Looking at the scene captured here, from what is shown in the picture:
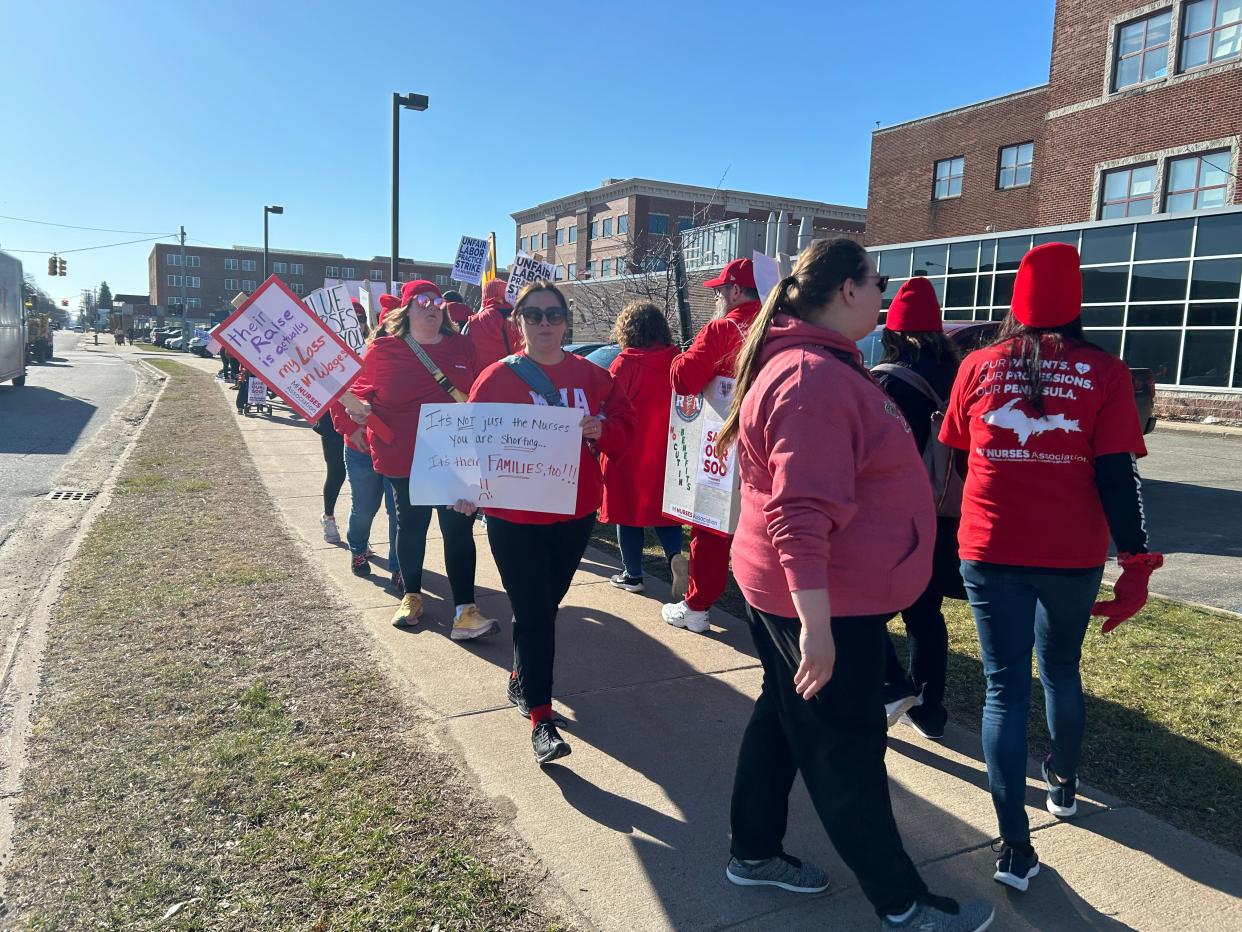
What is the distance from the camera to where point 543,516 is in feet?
11.9

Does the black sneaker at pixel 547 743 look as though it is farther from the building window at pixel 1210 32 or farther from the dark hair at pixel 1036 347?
the building window at pixel 1210 32

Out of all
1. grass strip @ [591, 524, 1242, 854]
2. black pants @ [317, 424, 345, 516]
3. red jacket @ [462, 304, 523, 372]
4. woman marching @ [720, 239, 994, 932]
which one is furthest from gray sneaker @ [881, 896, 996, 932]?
black pants @ [317, 424, 345, 516]

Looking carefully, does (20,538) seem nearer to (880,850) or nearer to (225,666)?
(225,666)

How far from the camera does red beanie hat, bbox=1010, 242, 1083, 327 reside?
105 inches

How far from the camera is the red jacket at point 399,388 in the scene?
5.12 m

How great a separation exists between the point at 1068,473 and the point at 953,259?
24.9 meters

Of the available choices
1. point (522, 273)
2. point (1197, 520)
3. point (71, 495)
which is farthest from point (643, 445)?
point (71, 495)

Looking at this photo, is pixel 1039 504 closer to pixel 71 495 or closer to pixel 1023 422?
pixel 1023 422

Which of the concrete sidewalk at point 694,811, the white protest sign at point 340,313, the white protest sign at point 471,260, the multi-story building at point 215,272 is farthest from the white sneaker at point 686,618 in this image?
the multi-story building at point 215,272

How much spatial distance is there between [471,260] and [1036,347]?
10155mm

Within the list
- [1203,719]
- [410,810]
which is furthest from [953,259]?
[410,810]

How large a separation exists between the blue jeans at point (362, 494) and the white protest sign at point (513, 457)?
2271 millimetres

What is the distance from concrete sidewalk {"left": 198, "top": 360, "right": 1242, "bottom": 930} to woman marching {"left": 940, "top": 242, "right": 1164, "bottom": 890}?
0.86ft

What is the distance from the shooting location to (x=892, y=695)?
12.6 ft
